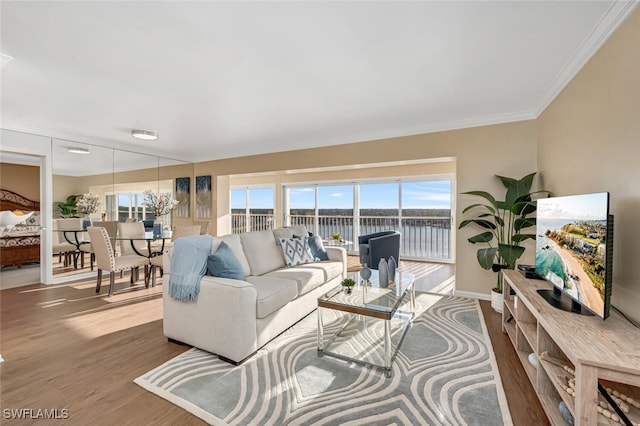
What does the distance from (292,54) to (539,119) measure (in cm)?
308

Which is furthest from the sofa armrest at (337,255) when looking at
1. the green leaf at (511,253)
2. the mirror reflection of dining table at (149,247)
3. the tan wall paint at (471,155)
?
the mirror reflection of dining table at (149,247)

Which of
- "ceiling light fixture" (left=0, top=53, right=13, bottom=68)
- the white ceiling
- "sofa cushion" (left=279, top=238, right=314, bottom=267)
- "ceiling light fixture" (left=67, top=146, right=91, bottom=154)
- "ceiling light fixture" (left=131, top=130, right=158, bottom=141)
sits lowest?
"sofa cushion" (left=279, top=238, right=314, bottom=267)

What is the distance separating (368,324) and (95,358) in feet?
7.85

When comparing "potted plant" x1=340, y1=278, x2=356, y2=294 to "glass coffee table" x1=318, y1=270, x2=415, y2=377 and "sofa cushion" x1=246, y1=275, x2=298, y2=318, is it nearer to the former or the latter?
"glass coffee table" x1=318, y1=270, x2=415, y2=377

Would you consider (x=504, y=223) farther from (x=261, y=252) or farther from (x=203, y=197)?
(x=203, y=197)

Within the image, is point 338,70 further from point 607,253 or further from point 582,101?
point 607,253

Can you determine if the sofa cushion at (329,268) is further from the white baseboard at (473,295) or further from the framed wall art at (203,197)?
the framed wall art at (203,197)

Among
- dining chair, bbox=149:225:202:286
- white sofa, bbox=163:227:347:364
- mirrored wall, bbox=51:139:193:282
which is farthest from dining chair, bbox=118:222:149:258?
white sofa, bbox=163:227:347:364

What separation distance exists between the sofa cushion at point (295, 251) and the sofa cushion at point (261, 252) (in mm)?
100

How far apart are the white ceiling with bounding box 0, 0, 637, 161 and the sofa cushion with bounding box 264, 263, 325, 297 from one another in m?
1.94

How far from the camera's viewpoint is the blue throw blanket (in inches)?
88.6

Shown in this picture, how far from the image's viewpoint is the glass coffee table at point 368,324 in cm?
207

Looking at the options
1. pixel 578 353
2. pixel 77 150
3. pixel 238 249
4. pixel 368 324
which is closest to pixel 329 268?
pixel 368 324

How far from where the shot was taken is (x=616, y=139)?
5.86ft
